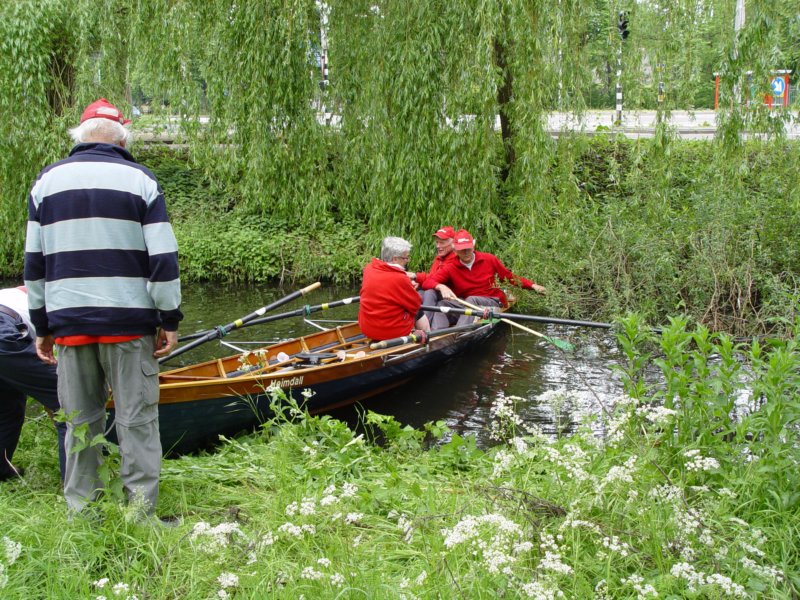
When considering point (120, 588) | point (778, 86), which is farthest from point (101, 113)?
point (778, 86)

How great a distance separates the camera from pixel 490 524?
3.01m

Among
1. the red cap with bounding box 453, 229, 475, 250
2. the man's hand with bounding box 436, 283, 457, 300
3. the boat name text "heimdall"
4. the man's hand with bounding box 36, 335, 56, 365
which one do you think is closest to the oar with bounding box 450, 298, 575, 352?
the man's hand with bounding box 436, 283, 457, 300

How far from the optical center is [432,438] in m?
6.22

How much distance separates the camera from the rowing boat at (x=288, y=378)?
5.18 m

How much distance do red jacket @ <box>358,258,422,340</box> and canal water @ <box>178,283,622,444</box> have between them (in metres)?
0.64

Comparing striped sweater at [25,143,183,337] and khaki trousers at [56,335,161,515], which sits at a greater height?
striped sweater at [25,143,183,337]

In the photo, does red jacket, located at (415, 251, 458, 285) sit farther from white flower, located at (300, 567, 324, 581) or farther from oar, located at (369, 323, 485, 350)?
white flower, located at (300, 567, 324, 581)

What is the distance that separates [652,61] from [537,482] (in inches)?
205

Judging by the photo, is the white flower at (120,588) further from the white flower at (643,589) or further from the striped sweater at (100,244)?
the white flower at (643,589)

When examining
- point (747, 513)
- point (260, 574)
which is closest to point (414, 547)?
point (260, 574)

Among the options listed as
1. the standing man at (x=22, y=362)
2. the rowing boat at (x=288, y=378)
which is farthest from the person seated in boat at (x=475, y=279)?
the standing man at (x=22, y=362)

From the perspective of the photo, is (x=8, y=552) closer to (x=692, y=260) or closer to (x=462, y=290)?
(x=462, y=290)

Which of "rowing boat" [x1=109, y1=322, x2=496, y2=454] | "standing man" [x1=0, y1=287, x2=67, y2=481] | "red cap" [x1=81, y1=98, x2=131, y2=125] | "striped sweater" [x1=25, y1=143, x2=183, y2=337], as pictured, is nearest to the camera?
"striped sweater" [x1=25, y1=143, x2=183, y2=337]

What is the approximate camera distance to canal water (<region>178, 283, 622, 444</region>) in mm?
6895
